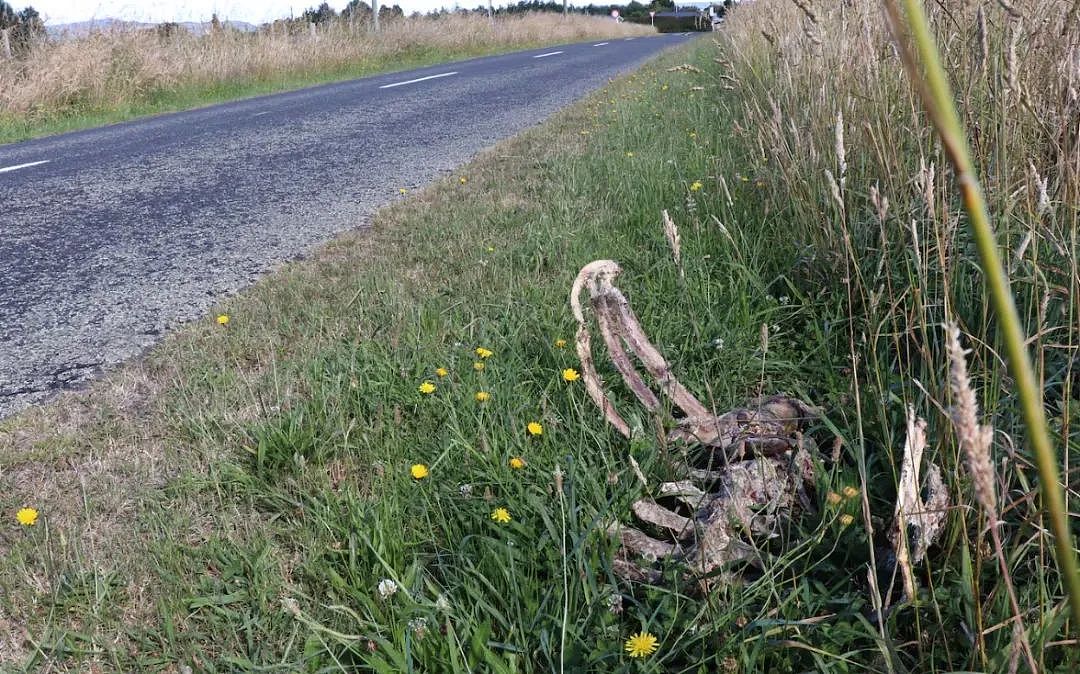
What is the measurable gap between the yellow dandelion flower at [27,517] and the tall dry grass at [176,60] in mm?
8714

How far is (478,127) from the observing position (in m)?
7.25

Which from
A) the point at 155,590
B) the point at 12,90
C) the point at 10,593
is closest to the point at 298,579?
the point at 155,590

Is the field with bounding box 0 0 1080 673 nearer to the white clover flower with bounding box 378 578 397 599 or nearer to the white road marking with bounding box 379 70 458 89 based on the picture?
the white clover flower with bounding box 378 578 397 599

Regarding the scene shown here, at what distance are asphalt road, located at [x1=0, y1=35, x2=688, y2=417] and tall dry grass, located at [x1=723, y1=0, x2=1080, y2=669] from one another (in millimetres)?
2192

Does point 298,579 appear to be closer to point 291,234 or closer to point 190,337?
point 190,337

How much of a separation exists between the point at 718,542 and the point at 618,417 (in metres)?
0.48

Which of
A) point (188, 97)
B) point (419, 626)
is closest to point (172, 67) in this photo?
Answer: point (188, 97)

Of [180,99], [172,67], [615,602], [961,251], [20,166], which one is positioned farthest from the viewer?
[172,67]

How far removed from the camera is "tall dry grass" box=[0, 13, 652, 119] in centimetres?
926

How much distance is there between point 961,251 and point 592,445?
1.16 m

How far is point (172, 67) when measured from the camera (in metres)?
11.2

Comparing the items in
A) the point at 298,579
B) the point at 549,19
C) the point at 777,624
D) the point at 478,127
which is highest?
the point at 549,19

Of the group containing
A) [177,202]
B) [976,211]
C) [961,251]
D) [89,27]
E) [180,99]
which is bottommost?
[177,202]

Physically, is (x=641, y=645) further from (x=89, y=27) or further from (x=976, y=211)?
(x=89, y=27)
